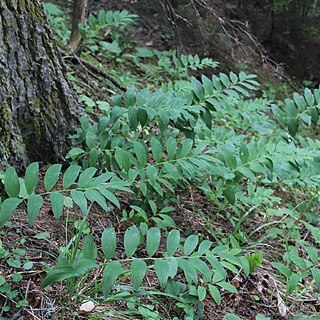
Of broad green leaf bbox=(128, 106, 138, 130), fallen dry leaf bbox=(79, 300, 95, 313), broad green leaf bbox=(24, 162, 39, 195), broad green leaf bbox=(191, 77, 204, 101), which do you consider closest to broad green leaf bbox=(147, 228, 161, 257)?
fallen dry leaf bbox=(79, 300, 95, 313)

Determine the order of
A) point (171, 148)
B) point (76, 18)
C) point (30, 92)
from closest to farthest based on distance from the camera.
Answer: point (171, 148), point (30, 92), point (76, 18)

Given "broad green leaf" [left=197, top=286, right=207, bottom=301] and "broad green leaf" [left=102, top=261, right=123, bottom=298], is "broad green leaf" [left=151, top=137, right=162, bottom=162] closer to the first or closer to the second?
"broad green leaf" [left=197, top=286, right=207, bottom=301]

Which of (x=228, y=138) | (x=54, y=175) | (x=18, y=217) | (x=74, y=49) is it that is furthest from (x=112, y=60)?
(x=54, y=175)

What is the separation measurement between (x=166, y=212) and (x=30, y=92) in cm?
95

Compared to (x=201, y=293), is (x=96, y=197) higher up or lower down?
higher up

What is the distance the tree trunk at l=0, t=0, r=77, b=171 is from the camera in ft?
7.11

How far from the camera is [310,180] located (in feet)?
8.71

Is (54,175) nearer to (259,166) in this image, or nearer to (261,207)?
(259,166)

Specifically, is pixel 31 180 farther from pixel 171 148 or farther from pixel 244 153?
pixel 244 153

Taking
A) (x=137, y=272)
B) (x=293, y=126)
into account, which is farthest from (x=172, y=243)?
(x=293, y=126)

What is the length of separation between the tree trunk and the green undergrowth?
137mm

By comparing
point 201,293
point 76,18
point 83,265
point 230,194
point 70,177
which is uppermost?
point 76,18

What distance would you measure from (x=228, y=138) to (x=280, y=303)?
1075 millimetres

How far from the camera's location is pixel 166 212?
2.47 meters
